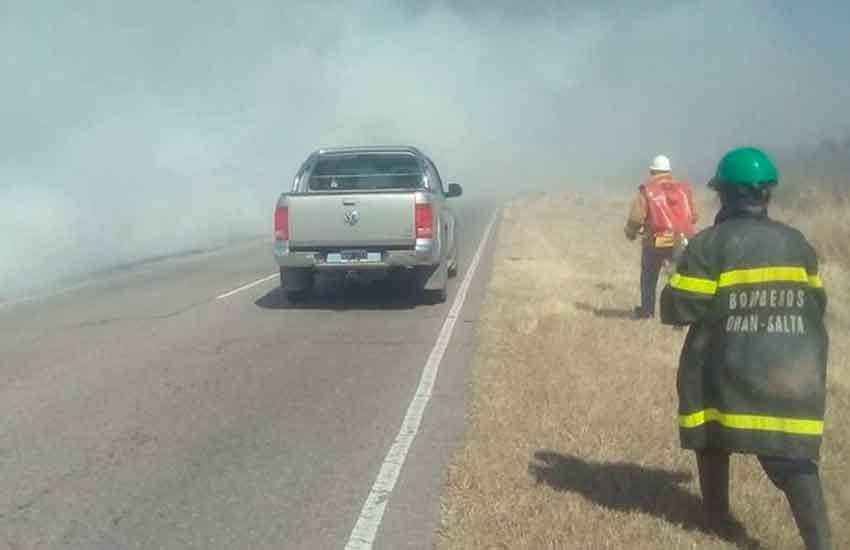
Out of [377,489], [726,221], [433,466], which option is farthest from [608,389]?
[726,221]

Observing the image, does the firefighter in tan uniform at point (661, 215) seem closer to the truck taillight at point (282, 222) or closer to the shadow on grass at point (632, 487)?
the truck taillight at point (282, 222)

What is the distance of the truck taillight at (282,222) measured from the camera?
41.4ft

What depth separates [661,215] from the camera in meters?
11.0

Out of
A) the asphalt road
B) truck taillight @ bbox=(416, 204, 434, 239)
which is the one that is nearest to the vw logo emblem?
truck taillight @ bbox=(416, 204, 434, 239)

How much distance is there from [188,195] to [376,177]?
2146cm

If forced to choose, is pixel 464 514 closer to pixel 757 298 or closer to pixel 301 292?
pixel 757 298

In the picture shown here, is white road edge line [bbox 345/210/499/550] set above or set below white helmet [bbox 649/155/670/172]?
below

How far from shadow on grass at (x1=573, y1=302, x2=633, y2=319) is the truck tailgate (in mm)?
2236

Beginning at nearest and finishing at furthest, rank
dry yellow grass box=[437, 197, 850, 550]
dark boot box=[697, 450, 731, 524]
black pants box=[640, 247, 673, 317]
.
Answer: dark boot box=[697, 450, 731, 524] < dry yellow grass box=[437, 197, 850, 550] < black pants box=[640, 247, 673, 317]

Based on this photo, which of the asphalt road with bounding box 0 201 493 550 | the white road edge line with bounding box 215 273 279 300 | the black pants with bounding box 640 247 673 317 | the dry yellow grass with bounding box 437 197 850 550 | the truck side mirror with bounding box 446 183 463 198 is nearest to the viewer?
the dry yellow grass with bounding box 437 197 850 550

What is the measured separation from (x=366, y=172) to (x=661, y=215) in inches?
193

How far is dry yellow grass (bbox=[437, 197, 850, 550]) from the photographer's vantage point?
494 centimetres

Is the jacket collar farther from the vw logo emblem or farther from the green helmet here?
the vw logo emblem

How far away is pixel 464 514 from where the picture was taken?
5.22 meters
